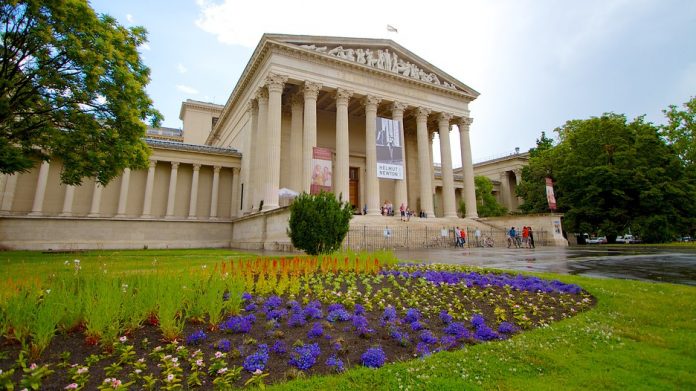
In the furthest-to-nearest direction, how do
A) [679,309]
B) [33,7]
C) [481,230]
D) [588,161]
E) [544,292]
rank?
[588,161]
[481,230]
[33,7]
[544,292]
[679,309]

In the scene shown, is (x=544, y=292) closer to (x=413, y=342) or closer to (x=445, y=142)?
(x=413, y=342)

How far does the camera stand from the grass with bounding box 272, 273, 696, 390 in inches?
127

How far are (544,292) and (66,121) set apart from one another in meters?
15.8

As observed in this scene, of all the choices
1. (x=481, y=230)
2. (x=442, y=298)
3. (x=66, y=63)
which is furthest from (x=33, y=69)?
(x=481, y=230)

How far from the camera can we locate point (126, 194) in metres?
30.4

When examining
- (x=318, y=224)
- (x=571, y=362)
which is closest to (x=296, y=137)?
(x=318, y=224)

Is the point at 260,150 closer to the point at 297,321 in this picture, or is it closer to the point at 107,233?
the point at 107,233

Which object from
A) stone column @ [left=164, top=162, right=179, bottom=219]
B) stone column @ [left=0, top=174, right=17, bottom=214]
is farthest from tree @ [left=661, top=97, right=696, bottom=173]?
stone column @ [left=0, top=174, right=17, bottom=214]

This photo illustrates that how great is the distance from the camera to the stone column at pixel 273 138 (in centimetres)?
2522

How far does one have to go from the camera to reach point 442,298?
21.3 ft

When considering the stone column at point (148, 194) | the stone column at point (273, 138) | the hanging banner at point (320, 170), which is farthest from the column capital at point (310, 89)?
the stone column at point (148, 194)

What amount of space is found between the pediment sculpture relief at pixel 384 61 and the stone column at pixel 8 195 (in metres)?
25.4

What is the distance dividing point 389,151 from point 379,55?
11.5m

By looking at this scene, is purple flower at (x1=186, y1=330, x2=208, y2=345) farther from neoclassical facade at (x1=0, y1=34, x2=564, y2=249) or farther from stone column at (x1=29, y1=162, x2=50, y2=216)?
stone column at (x1=29, y1=162, x2=50, y2=216)
